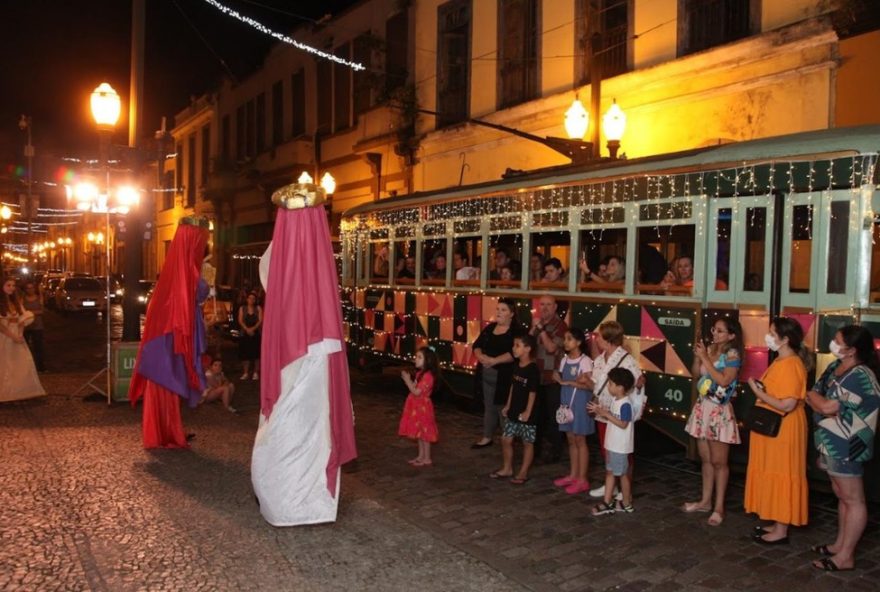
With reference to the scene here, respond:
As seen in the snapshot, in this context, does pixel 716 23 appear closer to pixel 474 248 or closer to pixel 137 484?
pixel 474 248

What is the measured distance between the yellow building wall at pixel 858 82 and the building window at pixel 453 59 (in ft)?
28.9

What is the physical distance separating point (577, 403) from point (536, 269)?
270cm

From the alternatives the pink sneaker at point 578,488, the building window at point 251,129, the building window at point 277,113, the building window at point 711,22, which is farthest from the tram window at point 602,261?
the building window at point 251,129

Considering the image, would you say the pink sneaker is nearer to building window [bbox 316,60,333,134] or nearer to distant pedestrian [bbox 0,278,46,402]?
distant pedestrian [bbox 0,278,46,402]

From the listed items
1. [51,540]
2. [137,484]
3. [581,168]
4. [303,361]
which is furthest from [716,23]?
[51,540]

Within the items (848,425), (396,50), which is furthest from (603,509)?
(396,50)

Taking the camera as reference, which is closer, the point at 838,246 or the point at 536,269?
the point at 838,246

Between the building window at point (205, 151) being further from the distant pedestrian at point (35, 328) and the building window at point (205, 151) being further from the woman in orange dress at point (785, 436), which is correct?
the woman in orange dress at point (785, 436)

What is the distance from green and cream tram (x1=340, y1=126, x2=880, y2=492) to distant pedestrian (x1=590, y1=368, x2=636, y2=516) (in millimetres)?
1210

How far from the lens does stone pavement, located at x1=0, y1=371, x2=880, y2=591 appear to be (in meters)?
4.87

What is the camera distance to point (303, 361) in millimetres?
5711

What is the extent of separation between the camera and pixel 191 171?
120 ft

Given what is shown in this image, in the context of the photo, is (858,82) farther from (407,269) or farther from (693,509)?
(693,509)

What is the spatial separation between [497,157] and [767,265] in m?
10.3
